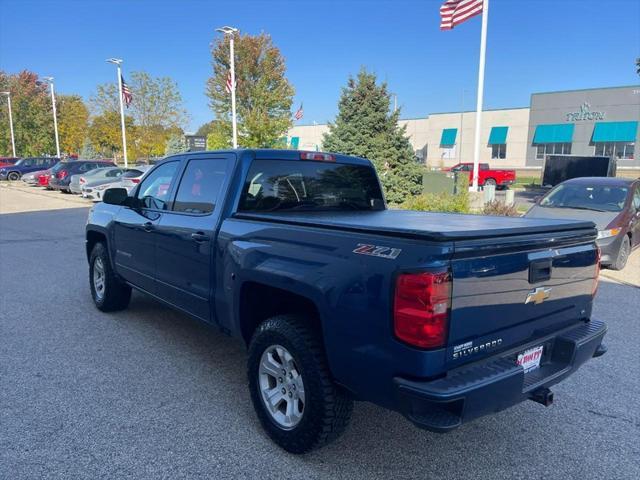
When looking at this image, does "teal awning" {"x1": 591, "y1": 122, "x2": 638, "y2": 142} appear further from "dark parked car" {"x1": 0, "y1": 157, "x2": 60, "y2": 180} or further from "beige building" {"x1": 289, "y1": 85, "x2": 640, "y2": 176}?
"dark parked car" {"x1": 0, "y1": 157, "x2": 60, "y2": 180}

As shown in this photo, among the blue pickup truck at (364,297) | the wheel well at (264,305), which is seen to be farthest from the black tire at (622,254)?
the wheel well at (264,305)

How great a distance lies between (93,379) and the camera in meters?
4.02

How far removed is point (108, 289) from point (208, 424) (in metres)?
2.95

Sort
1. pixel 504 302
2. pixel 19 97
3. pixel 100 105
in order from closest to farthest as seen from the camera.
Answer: pixel 504 302, pixel 100 105, pixel 19 97

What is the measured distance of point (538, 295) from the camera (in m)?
2.75

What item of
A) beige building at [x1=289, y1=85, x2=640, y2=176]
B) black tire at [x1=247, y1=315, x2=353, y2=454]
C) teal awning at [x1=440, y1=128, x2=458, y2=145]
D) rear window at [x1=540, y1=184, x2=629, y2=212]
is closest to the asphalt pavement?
black tire at [x1=247, y1=315, x2=353, y2=454]

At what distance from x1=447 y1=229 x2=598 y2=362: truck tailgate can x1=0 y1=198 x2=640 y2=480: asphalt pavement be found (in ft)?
2.82

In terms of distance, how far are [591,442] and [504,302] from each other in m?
1.46

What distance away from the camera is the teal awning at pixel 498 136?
51.0 meters

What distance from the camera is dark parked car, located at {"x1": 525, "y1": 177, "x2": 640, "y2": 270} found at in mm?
8211

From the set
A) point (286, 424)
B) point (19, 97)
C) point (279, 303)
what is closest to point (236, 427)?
point (286, 424)

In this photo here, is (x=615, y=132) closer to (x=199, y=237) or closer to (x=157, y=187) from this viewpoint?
(x=157, y=187)

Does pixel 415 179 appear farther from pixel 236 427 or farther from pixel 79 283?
pixel 236 427

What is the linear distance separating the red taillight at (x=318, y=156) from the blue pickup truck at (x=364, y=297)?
1 cm
